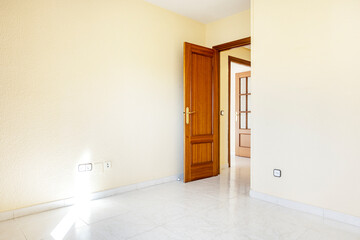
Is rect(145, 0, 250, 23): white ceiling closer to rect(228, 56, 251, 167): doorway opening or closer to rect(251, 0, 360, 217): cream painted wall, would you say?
rect(251, 0, 360, 217): cream painted wall

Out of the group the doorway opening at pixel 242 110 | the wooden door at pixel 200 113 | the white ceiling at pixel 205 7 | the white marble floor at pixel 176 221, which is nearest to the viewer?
the white marble floor at pixel 176 221

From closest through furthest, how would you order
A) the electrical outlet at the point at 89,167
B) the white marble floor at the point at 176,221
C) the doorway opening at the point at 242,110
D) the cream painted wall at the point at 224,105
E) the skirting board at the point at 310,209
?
the white marble floor at the point at 176,221, the skirting board at the point at 310,209, the electrical outlet at the point at 89,167, the cream painted wall at the point at 224,105, the doorway opening at the point at 242,110

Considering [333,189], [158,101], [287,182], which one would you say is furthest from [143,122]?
[333,189]

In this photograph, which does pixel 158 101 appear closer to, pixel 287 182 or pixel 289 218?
pixel 287 182

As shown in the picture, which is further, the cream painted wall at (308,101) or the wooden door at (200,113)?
the wooden door at (200,113)

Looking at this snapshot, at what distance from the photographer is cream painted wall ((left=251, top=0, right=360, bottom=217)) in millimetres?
2240

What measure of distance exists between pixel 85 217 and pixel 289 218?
6.82 ft

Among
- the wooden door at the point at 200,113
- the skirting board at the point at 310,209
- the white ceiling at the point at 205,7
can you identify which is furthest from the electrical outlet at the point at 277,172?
the white ceiling at the point at 205,7

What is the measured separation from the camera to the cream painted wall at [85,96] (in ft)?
7.84

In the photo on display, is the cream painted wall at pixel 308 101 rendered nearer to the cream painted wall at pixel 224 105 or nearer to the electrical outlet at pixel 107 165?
the cream painted wall at pixel 224 105

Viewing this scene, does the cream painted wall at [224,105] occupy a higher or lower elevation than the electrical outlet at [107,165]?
higher

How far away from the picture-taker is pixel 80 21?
280cm

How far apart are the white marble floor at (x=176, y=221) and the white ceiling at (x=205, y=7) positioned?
2766 mm

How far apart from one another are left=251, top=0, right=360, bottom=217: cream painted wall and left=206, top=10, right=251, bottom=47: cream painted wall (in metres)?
0.84
